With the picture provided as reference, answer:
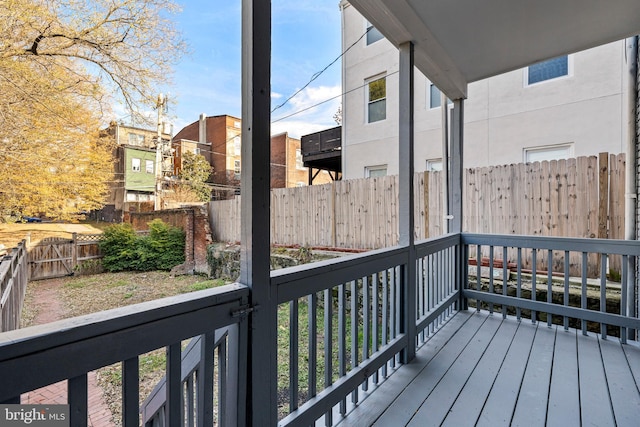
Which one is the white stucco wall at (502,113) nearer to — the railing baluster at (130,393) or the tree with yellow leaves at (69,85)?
the tree with yellow leaves at (69,85)

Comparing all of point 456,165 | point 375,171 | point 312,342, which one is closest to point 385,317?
point 312,342

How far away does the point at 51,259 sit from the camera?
228 cm

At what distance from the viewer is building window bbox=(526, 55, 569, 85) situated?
15.4ft

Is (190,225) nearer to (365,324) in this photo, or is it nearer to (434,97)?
(365,324)

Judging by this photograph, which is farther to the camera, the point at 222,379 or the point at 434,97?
the point at 434,97

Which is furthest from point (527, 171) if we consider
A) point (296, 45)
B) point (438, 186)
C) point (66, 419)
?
point (66, 419)

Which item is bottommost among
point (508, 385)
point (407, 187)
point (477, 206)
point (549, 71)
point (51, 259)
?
point (508, 385)

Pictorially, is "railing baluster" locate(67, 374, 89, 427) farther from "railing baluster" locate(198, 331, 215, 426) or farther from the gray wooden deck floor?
the gray wooden deck floor

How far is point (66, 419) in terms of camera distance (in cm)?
75

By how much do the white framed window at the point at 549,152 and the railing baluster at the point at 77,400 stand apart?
5642 mm

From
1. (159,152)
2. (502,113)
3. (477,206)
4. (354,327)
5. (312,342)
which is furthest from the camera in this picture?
(502,113)

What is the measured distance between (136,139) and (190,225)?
3.45ft

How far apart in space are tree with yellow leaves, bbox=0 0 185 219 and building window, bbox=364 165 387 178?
15.7 ft

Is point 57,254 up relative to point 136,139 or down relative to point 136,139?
down
